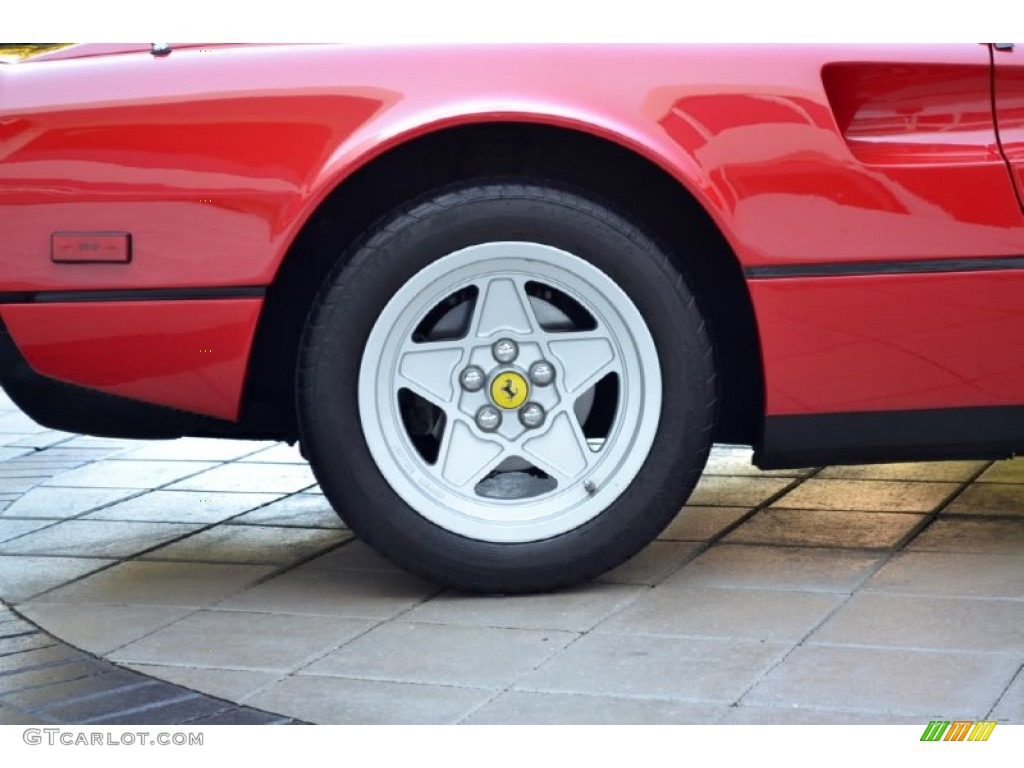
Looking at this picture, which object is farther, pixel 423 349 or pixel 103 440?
pixel 103 440

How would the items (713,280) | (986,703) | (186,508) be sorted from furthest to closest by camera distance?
1. (186,508)
2. (713,280)
3. (986,703)

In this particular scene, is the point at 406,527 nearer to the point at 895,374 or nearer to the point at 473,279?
the point at 473,279

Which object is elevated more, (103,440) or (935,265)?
(935,265)

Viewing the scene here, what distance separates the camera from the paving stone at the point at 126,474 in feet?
16.4

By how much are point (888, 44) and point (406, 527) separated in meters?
1.34

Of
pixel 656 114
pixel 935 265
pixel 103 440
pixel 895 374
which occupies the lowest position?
pixel 103 440

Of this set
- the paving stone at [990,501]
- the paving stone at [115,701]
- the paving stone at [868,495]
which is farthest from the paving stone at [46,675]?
the paving stone at [990,501]

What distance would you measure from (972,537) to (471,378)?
125cm

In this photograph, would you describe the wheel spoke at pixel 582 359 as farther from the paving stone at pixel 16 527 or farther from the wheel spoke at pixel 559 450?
the paving stone at pixel 16 527

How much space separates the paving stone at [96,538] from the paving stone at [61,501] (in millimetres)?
149

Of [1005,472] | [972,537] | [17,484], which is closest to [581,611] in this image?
[972,537]

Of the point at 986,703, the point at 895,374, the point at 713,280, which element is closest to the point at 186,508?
the point at 713,280

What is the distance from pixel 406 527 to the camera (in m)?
3.53

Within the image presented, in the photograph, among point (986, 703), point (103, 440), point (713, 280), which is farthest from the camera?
point (103, 440)
